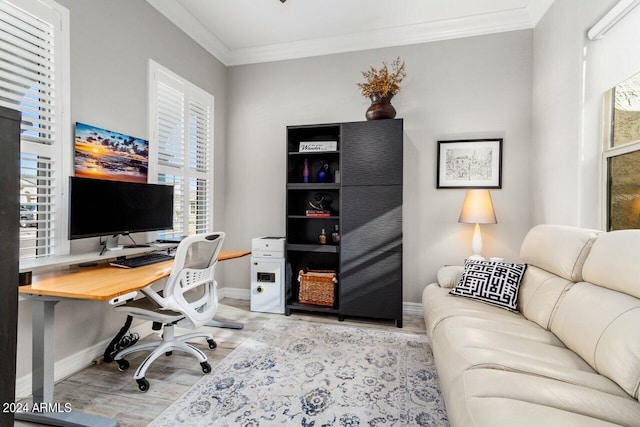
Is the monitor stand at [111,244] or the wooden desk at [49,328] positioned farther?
the monitor stand at [111,244]

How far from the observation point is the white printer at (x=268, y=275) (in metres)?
3.34

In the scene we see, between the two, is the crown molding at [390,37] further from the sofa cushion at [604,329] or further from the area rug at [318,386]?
the area rug at [318,386]

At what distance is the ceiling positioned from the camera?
291 centimetres

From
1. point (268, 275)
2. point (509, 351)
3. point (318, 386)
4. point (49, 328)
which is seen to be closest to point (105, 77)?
point (49, 328)

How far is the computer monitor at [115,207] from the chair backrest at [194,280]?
2.11 ft

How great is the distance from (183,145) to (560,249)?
3317 mm

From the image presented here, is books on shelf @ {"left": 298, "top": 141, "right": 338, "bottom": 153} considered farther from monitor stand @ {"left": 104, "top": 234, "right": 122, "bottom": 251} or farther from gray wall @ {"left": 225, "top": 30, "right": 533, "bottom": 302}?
monitor stand @ {"left": 104, "top": 234, "right": 122, "bottom": 251}

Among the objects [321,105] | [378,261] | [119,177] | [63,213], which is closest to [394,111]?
[321,105]

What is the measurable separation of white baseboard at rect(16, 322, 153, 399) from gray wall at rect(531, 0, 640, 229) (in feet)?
12.2

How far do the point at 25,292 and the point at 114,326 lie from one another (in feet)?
3.73

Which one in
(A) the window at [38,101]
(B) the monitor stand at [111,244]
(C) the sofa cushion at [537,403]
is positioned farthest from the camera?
(B) the monitor stand at [111,244]

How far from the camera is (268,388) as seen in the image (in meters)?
1.93

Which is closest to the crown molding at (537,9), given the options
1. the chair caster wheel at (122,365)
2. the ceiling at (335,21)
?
the ceiling at (335,21)

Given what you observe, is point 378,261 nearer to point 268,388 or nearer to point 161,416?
point 268,388
